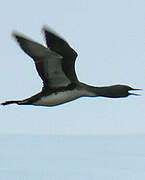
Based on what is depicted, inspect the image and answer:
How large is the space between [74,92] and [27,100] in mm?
978

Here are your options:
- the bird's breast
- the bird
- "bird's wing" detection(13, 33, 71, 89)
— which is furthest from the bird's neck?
"bird's wing" detection(13, 33, 71, 89)

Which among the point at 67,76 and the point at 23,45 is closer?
the point at 23,45

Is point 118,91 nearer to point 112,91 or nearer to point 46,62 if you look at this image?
point 112,91

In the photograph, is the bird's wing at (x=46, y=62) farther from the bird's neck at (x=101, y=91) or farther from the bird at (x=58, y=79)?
the bird's neck at (x=101, y=91)

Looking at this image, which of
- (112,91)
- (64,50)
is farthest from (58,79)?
(112,91)

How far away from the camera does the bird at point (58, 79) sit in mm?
11688

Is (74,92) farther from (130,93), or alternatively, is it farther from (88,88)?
(130,93)


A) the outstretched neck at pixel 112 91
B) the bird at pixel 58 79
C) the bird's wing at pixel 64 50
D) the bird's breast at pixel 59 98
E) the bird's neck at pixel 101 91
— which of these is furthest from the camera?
the outstretched neck at pixel 112 91

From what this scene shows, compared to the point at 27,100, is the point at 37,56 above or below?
above

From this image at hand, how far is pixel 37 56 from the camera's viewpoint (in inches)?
468

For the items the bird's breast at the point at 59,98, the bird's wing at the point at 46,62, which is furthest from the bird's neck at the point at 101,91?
the bird's wing at the point at 46,62

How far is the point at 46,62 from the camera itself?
12.1 metres

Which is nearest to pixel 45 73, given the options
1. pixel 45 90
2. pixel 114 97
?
pixel 45 90

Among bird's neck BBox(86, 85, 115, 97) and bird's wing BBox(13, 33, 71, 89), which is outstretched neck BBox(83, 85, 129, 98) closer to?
bird's neck BBox(86, 85, 115, 97)
